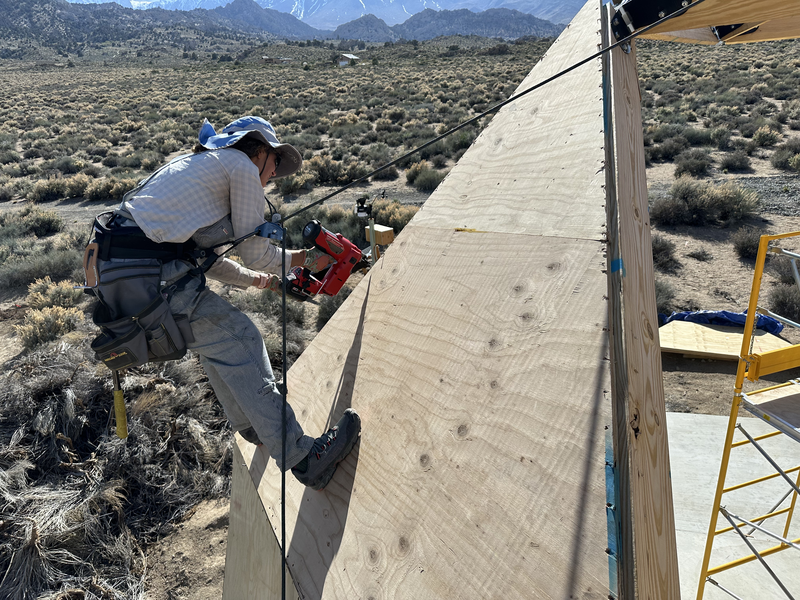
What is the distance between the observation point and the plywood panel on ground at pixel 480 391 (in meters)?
1.50

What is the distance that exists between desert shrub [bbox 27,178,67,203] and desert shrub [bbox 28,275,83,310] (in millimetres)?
8443

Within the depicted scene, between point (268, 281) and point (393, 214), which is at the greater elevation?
point (268, 281)

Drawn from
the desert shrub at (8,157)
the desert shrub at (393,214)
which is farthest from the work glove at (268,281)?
the desert shrub at (8,157)

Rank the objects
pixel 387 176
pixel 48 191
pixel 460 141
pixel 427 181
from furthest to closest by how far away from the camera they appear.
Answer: pixel 460 141, pixel 48 191, pixel 387 176, pixel 427 181

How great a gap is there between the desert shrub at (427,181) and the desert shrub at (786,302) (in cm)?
827

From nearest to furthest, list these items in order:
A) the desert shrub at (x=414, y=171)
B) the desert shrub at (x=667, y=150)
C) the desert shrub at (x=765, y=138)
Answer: the desert shrub at (x=667, y=150) → the desert shrub at (x=765, y=138) → the desert shrub at (x=414, y=171)

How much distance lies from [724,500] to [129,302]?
433 centimetres

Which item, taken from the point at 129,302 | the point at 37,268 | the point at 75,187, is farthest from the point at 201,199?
the point at 75,187

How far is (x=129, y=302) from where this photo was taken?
7.98ft

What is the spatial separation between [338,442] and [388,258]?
115 centimetres

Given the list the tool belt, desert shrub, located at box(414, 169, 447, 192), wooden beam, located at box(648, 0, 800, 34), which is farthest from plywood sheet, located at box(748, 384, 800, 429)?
desert shrub, located at box(414, 169, 447, 192)

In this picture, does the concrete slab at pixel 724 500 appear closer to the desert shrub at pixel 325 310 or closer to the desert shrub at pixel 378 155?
the desert shrub at pixel 325 310

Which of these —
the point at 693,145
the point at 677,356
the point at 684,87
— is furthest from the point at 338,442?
the point at 684,87

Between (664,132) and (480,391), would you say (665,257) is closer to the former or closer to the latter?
(480,391)
